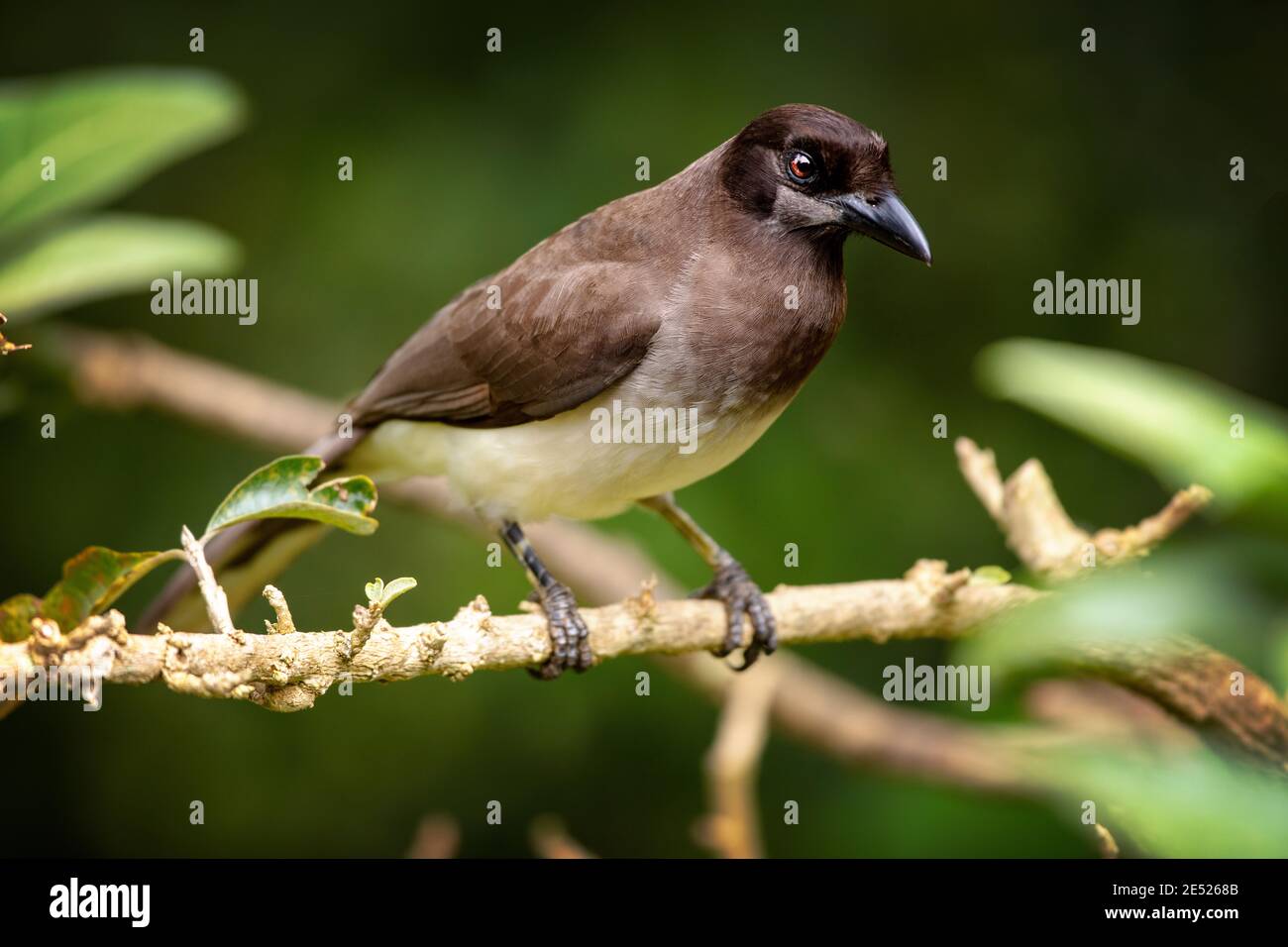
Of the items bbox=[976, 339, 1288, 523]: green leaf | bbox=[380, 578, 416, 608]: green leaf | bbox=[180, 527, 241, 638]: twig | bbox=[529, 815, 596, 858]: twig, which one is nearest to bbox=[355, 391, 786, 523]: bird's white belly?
bbox=[976, 339, 1288, 523]: green leaf

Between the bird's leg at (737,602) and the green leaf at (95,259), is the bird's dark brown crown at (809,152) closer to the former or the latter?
the bird's leg at (737,602)

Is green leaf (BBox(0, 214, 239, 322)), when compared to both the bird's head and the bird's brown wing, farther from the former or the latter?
the bird's head

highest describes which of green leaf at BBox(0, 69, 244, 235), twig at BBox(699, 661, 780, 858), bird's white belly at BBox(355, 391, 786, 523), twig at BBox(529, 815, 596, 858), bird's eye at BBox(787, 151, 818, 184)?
green leaf at BBox(0, 69, 244, 235)

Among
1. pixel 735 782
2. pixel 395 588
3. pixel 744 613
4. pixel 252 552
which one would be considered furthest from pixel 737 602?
pixel 395 588

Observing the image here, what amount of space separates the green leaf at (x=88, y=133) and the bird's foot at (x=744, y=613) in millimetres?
1876

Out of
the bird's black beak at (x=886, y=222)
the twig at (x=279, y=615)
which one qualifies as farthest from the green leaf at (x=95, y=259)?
the bird's black beak at (x=886, y=222)

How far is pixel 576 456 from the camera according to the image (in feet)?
9.57

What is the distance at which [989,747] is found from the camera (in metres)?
3.61

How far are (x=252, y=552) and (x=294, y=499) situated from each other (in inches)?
52.2

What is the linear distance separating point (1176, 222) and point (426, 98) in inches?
115

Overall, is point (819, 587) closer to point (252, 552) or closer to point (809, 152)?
point (809, 152)

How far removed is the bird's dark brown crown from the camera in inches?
111

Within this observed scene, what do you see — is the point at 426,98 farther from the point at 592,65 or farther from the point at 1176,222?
the point at 1176,222

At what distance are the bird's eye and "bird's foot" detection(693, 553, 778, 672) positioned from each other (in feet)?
3.20
